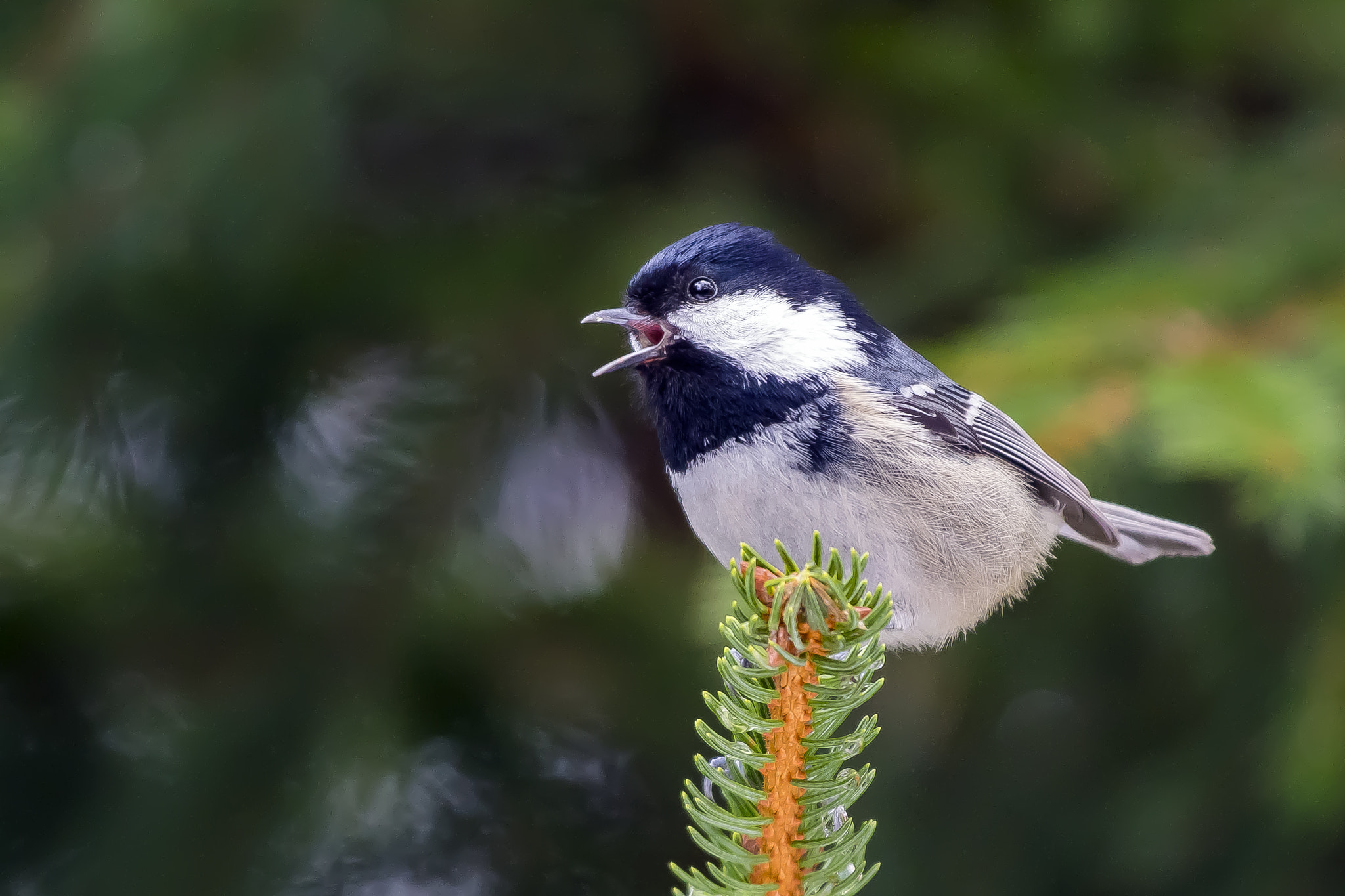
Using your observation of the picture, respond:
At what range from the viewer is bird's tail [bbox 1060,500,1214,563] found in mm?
1482

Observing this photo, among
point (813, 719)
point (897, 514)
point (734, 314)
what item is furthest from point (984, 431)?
point (813, 719)

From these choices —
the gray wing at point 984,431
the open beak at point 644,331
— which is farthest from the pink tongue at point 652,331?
the gray wing at point 984,431

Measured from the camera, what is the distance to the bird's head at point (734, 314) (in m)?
1.29

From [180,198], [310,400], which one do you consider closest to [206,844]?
[310,400]

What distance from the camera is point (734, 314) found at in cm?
133

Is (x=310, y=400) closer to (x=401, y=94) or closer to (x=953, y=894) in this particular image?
(x=401, y=94)

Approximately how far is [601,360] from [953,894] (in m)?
1.05

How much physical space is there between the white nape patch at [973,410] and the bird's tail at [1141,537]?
0.81 ft

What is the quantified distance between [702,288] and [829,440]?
263mm

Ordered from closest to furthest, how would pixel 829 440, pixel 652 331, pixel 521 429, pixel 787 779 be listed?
pixel 787 779 < pixel 829 440 < pixel 652 331 < pixel 521 429

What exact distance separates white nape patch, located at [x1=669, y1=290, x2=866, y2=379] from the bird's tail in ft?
1.48

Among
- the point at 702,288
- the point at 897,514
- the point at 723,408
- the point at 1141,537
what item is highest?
the point at 702,288

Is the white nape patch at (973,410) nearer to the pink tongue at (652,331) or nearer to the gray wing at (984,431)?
the gray wing at (984,431)

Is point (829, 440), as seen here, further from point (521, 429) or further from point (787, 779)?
point (521, 429)
